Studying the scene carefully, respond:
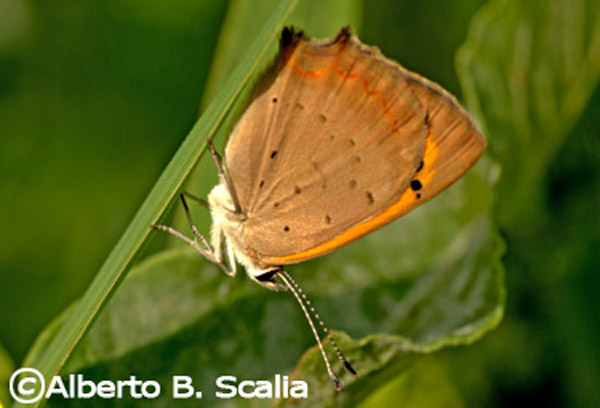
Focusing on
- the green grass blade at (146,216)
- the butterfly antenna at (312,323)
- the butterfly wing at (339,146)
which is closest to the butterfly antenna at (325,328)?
the butterfly antenna at (312,323)

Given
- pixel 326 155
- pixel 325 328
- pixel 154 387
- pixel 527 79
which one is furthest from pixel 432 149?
pixel 154 387

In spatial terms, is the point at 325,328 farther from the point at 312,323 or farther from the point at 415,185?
the point at 415,185

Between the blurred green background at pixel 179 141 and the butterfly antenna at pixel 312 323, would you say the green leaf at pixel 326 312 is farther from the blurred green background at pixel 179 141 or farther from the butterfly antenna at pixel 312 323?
the blurred green background at pixel 179 141

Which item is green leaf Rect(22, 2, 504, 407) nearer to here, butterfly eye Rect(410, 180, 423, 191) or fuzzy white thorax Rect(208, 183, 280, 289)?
fuzzy white thorax Rect(208, 183, 280, 289)

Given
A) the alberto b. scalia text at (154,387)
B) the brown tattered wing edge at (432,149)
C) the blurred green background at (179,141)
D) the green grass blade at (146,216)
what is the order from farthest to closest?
the blurred green background at (179,141), the brown tattered wing edge at (432,149), the alberto b. scalia text at (154,387), the green grass blade at (146,216)

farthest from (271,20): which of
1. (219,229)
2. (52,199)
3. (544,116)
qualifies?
(544,116)

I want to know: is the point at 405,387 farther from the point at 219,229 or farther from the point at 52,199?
the point at 52,199
